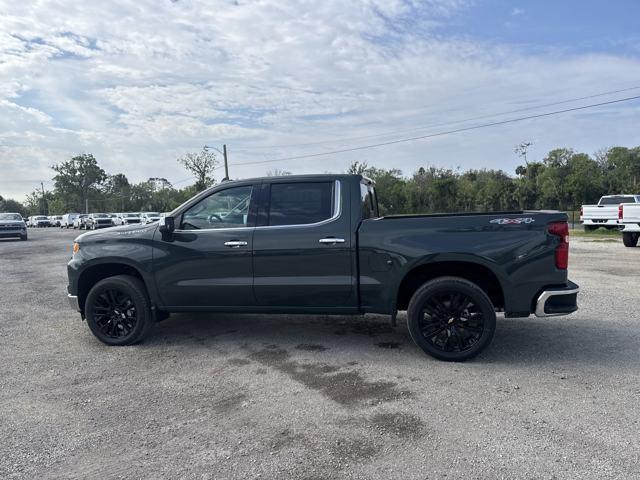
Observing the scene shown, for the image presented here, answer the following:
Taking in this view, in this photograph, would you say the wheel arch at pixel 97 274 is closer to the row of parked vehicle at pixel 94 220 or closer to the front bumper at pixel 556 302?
the front bumper at pixel 556 302

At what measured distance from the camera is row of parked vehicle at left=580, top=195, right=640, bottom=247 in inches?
600

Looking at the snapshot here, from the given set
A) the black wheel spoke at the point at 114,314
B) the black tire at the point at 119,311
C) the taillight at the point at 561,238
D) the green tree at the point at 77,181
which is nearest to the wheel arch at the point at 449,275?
the taillight at the point at 561,238

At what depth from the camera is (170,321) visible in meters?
6.62

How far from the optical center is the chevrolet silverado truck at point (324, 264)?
4.62 meters

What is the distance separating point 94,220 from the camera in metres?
45.2

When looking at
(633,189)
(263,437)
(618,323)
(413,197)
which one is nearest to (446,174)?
(413,197)

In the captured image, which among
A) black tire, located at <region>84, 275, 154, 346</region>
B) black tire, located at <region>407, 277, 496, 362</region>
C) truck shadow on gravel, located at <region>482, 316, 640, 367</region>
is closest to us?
black tire, located at <region>407, 277, 496, 362</region>

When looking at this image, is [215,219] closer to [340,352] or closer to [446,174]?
[340,352]

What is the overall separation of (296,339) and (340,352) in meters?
0.71

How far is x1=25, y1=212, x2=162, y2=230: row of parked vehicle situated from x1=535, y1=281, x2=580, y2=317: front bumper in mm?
28875

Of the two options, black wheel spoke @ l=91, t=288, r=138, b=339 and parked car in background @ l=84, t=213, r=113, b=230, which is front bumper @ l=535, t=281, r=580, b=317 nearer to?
black wheel spoke @ l=91, t=288, r=138, b=339

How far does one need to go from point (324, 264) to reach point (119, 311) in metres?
2.52

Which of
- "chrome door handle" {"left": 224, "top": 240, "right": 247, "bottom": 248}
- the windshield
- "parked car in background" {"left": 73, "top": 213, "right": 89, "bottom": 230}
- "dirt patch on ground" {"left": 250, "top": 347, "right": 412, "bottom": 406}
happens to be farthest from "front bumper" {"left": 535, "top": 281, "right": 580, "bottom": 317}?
"parked car in background" {"left": 73, "top": 213, "right": 89, "bottom": 230}

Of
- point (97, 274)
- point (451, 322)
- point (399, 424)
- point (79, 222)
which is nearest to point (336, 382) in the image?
point (399, 424)
